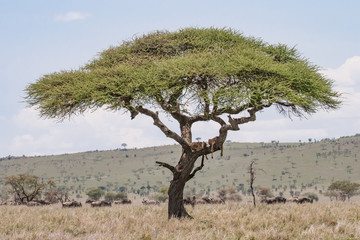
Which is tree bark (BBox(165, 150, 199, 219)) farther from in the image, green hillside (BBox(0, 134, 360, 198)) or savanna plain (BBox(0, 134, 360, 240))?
green hillside (BBox(0, 134, 360, 198))

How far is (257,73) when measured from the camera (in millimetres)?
19766

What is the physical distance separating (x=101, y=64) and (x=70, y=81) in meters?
2.28

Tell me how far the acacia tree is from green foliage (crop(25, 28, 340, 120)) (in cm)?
5

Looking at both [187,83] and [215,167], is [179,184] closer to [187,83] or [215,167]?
[187,83]

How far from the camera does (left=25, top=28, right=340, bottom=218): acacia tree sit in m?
18.9

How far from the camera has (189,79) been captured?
63.8ft

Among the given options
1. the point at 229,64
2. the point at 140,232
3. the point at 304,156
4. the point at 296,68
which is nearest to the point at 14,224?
the point at 140,232

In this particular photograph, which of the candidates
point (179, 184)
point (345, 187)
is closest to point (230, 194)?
point (345, 187)

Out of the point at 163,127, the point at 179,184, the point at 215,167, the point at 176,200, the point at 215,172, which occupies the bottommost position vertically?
the point at 215,172

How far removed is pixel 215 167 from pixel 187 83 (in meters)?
143

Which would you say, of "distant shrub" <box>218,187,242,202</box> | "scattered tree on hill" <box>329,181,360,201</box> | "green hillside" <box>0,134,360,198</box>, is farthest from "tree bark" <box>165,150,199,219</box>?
"green hillside" <box>0,134,360,198</box>

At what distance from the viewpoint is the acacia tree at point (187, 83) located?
18938 mm

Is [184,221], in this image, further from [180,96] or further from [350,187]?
[350,187]

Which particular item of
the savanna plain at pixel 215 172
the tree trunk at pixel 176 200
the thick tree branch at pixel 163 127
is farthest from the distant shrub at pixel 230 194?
the thick tree branch at pixel 163 127
